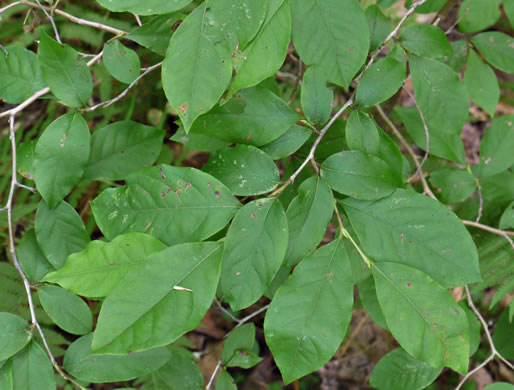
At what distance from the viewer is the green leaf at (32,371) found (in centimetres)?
100

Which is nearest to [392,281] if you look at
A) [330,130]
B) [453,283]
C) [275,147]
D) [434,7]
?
[453,283]

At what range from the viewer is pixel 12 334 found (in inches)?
38.9

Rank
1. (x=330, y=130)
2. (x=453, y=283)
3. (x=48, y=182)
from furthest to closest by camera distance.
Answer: (x=330, y=130) < (x=48, y=182) < (x=453, y=283)

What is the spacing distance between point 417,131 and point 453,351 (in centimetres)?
83

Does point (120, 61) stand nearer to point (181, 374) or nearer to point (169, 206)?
point (169, 206)

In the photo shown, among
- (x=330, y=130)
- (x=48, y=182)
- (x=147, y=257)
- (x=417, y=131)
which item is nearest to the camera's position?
(x=147, y=257)

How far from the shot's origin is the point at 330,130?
4.08 feet

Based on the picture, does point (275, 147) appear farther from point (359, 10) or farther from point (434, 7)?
point (434, 7)

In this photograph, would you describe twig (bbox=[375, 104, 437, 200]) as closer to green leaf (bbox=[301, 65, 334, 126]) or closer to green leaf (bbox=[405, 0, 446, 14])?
green leaf (bbox=[405, 0, 446, 14])

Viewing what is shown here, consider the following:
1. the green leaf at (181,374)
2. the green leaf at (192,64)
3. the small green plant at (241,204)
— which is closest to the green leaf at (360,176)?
the small green plant at (241,204)

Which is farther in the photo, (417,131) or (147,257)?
(417,131)

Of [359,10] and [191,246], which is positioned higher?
[359,10]

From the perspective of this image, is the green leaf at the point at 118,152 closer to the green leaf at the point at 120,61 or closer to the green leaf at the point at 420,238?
the green leaf at the point at 120,61

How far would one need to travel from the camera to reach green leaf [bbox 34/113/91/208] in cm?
103
